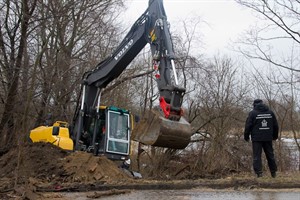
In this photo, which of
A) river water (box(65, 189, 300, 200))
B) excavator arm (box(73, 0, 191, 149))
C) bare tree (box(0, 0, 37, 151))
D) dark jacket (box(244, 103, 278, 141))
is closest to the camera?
river water (box(65, 189, 300, 200))

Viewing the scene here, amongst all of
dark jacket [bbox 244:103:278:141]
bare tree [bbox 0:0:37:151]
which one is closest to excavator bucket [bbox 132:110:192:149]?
dark jacket [bbox 244:103:278:141]

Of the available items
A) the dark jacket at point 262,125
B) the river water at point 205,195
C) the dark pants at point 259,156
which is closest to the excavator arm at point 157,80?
the river water at point 205,195

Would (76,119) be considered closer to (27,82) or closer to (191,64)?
(27,82)

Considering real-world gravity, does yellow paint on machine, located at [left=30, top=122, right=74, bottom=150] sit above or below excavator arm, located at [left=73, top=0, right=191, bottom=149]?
below

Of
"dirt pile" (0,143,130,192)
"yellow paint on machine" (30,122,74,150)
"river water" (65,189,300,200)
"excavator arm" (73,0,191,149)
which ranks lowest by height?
"river water" (65,189,300,200)

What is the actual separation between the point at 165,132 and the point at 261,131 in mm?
2980

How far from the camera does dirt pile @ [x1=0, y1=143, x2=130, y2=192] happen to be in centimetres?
1162

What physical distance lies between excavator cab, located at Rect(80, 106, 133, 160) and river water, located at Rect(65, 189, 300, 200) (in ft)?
16.5

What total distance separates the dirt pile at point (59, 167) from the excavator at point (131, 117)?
0.98 metres

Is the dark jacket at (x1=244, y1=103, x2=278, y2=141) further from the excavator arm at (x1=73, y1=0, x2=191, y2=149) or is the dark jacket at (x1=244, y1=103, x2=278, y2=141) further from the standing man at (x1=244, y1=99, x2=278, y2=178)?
the excavator arm at (x1=73, y1=0, x2=191, y2=149)

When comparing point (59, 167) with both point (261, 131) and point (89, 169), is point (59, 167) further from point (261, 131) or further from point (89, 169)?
point (261, 131)

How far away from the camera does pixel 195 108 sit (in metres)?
22.4

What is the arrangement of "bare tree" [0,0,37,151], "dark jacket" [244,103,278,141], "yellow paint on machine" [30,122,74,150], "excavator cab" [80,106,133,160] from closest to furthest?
"dark jacket" [244,103,278,141]
"yellow paint on machine" [30,122,74,150]
"excavator cab" [80,106,133,160]
"bare tree" [0,0,37,151]

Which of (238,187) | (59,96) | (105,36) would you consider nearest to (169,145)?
(238,187)
